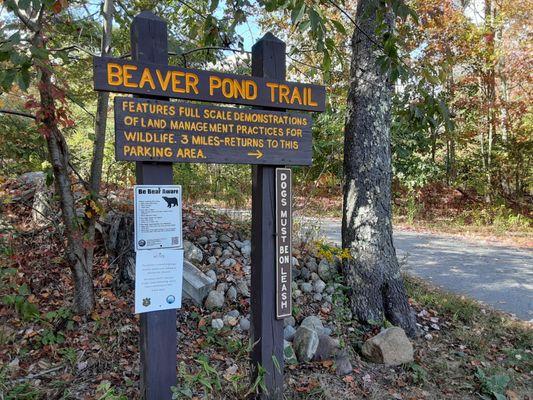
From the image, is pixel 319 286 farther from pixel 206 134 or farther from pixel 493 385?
pixel 206 134

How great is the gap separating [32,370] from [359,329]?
3139 millimetres

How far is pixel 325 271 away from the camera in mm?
5355

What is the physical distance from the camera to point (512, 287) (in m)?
6.75

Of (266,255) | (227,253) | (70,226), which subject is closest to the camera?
(266,255)

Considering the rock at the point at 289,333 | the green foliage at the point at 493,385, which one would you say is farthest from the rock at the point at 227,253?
the green foliage at the point at 493,385

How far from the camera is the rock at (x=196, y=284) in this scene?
4.48 metres

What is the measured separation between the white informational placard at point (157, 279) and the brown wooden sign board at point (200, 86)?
3.35ft

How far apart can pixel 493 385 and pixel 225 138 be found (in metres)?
3.14

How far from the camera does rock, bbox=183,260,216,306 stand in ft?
14.7

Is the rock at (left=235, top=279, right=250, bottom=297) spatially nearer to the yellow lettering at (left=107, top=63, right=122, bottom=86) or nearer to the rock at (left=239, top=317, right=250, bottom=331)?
the rock at (left=239, top=317, right=250, bottom=331)

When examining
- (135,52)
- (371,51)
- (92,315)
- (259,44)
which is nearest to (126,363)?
(92,315)

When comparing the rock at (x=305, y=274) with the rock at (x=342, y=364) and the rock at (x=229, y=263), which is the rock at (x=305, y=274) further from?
the rock at (x=342, y=364)

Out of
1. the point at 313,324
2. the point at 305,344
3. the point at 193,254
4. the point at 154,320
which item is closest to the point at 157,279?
the point at 154,320

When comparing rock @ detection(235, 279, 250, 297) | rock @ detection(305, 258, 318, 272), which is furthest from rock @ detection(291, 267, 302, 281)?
rock @ detection(235, 279, 250, 297)
